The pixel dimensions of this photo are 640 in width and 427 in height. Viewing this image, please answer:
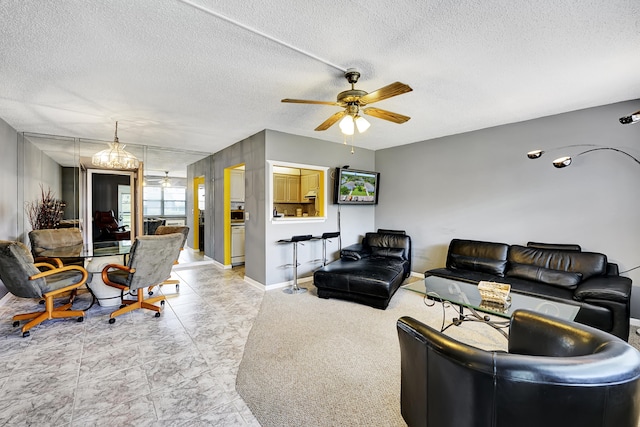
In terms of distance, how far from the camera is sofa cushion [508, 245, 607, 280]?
129 inches

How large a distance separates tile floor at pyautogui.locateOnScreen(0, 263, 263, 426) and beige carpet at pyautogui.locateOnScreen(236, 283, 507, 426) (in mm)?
182

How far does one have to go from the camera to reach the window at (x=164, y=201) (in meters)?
5.79

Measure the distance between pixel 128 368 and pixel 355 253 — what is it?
341 cm

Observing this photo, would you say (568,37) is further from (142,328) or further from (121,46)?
(142,328)

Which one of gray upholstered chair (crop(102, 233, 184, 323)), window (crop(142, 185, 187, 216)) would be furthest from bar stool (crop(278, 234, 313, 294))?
window (crop(142, 185, 187, 216))

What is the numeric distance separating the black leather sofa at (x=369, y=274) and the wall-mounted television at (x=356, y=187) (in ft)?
3.07

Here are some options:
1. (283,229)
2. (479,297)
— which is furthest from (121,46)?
(479,297)

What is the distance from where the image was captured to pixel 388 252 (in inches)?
201

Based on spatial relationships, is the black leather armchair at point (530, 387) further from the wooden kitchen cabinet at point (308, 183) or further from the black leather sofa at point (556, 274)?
the wooden kitchen cabinet at point (308, 183)

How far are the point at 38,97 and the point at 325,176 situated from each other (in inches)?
155

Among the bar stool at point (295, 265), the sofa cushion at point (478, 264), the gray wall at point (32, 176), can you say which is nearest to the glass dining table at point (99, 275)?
the gray wall at point (32, 176)

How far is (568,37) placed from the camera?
211cm

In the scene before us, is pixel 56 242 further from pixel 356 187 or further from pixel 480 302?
pixel 480 302

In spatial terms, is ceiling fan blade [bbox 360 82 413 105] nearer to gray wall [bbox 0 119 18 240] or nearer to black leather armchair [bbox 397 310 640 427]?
black leather armchair [bbox 397 310 640 427]
